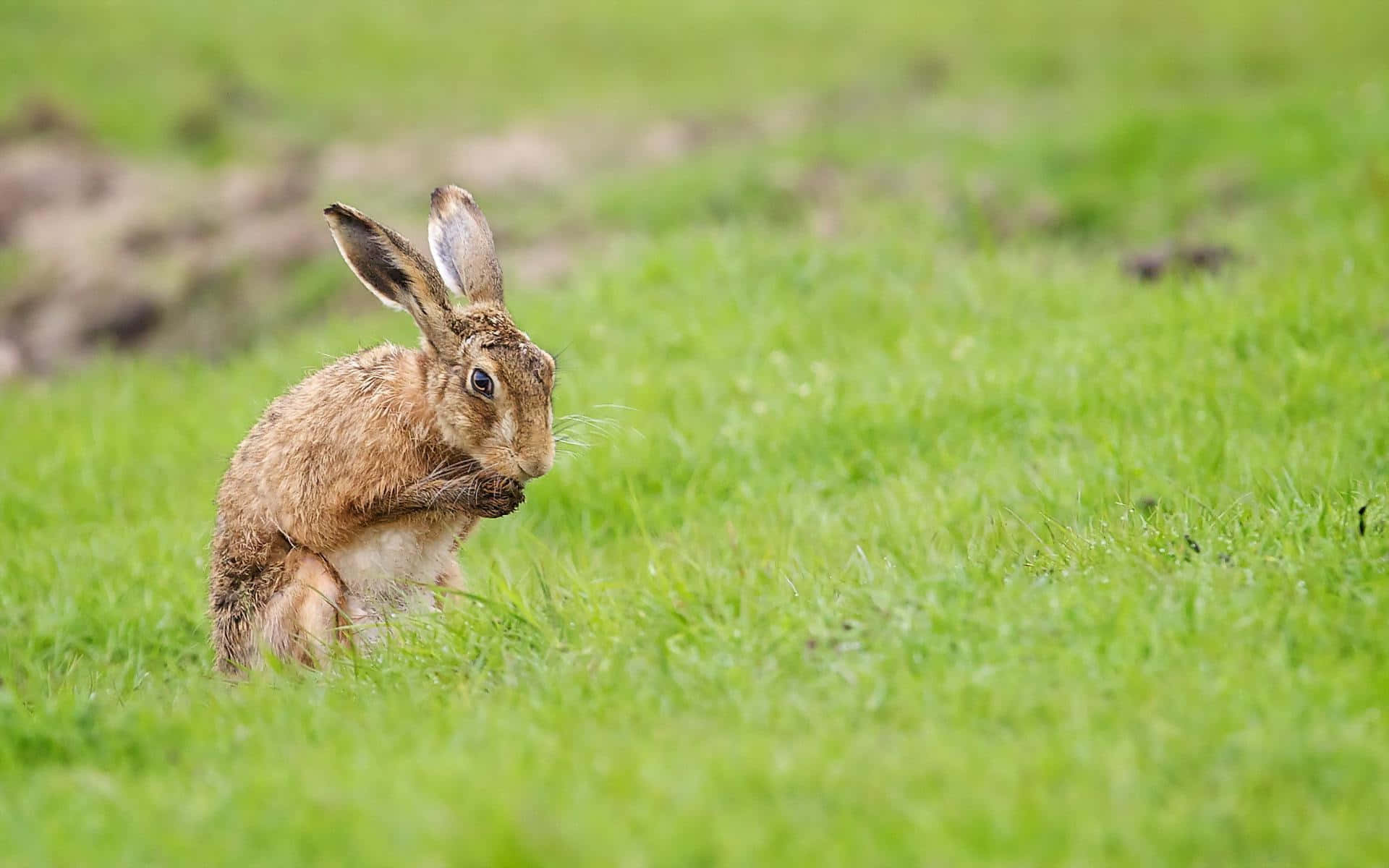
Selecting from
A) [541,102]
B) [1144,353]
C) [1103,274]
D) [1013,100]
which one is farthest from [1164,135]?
[541,102]

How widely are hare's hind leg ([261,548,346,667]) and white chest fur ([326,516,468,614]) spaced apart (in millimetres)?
115

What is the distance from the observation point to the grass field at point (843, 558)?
3254 millimetres

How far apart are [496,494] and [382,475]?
440mm

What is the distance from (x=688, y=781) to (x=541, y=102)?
1694 cm

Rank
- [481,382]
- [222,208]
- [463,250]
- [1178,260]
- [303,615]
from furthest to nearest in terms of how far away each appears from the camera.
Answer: [222,208] < [1178,260] < [463,250] < [481,382] < [303,615]

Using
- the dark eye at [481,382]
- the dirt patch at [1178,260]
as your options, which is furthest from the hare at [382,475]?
the dirt patch at [1178,260]

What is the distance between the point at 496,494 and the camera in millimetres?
5238

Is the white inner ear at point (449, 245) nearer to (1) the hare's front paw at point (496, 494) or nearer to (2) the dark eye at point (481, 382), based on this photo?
(2) the dark eye at point (481, 382)

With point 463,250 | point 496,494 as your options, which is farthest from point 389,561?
point 463,250

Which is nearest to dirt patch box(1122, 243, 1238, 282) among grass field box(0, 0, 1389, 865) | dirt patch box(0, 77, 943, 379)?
grass field box(0, 0, 1389, 865)

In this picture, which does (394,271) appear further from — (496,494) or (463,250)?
(496,494)

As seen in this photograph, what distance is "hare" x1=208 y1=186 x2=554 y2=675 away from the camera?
520 cm

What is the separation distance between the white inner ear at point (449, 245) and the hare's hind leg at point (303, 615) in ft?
4.41

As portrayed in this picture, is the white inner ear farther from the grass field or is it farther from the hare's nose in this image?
the grass field
